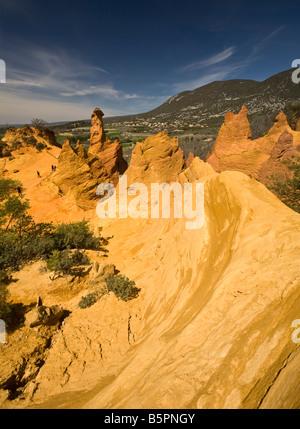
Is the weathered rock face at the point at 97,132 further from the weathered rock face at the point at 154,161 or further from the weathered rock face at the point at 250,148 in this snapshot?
the weathered rock face at the point at 250,148

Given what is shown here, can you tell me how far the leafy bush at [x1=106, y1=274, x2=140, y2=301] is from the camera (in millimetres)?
7680

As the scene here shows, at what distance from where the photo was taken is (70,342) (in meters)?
5.93

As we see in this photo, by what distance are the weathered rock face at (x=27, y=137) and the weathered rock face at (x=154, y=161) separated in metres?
29.9

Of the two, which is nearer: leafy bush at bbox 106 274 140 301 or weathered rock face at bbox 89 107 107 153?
leafy bush at bbox 106 274 140 301

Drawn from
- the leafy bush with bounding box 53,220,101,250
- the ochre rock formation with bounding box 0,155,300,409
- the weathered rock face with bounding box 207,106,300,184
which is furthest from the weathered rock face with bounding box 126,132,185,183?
the ochre rock formation with bounding box 0,155,300,409

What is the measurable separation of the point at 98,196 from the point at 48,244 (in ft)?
29.5

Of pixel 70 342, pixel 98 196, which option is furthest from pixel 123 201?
pixel 70 342

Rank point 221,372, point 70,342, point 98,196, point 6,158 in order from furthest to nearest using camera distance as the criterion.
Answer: point 6,158 < point 98,196 < point 70,342 < point 221,372

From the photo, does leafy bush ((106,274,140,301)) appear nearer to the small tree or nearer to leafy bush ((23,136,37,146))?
the small tree

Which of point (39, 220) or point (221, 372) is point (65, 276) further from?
point (39, 220)

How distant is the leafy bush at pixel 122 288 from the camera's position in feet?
25.2

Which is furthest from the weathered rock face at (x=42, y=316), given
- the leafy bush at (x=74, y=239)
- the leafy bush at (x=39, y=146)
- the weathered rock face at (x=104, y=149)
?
the leafy bush at (x=39, y=146)

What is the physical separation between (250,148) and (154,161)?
9.58 meters

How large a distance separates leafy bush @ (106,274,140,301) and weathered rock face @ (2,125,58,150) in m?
39.2
